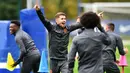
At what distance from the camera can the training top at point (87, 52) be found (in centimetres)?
899

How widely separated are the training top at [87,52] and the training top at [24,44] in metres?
3.20

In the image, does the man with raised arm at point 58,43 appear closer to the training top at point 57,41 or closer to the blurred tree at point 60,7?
the training top at point 57,41

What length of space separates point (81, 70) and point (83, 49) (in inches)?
13.2

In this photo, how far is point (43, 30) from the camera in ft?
48.4

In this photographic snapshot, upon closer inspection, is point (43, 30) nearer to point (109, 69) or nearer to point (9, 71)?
point (9, 71)

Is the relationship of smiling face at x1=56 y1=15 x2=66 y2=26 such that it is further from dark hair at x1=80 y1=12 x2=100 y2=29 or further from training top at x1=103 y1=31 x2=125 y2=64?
dark hair at x1=80 y1=12 x2=100 y2=29

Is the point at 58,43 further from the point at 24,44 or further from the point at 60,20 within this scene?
the point at 24,44

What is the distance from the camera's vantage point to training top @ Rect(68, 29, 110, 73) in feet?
29.5

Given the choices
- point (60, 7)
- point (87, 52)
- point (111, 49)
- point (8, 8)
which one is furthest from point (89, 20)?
point (8, 8)

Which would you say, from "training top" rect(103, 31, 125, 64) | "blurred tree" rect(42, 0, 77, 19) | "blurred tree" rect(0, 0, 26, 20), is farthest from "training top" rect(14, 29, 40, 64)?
"blurred tree" rect(0, 0, 26, 20)

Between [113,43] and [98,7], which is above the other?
[98,7]

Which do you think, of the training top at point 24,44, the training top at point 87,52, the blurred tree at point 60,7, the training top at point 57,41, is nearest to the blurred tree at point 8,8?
the blurred tree at point 60,7

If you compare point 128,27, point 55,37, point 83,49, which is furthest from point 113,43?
point 128,27

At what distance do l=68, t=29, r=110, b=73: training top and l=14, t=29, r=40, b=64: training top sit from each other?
3.20 metres
